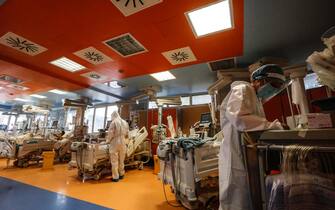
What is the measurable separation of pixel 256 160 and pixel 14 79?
25.1 feet

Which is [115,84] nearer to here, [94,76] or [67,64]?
[94,76]

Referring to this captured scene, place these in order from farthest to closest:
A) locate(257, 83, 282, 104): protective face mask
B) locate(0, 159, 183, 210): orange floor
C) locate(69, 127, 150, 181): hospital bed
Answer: locate(69, 127, 150, 181): hospital bed, locate(0, 159, 183, 210): orange floor, locate(257, 83, 282, 104): protective face mask

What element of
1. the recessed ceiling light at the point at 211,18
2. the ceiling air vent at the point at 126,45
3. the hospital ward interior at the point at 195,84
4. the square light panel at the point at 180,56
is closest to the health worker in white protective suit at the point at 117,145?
the hospital ward interior at the point at 195,84

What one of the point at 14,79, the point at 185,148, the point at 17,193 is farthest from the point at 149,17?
the point at 14,79

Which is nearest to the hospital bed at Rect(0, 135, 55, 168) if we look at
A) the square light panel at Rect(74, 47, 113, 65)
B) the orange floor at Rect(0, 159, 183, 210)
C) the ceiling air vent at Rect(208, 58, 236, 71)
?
the orange floor at Rect(0, 159, 183, 210)

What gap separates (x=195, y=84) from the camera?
6164mm

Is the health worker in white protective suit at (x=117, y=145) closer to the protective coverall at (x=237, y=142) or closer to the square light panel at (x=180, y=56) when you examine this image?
the square light panel at (x=180, y=56)

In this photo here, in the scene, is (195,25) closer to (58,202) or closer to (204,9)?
(204,9)

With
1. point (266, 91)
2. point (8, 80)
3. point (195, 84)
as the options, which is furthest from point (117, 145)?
point (8, 80)

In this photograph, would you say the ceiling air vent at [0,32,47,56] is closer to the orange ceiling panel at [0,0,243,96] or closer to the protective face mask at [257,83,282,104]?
the orange ceiling panel at [0,0,243,96]

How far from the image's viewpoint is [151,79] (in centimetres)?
580

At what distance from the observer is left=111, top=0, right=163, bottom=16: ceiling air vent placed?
240 centimetres

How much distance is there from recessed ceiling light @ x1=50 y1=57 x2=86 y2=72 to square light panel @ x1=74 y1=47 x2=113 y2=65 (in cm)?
55

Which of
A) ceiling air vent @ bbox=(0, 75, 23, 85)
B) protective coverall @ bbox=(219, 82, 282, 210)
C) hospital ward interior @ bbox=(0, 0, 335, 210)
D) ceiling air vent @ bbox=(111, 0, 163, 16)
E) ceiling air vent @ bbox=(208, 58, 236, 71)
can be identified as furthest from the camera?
ceiling air vent @ bbox=(0, 75, 23, 85)
